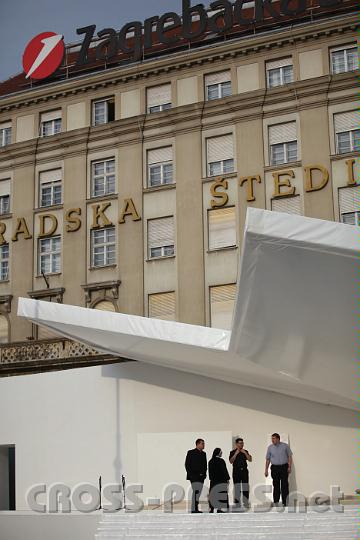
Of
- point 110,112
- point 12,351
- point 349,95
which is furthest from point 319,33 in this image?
point 12,351

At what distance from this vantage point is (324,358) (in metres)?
14.1

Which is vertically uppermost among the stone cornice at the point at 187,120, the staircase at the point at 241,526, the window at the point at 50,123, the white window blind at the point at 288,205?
the window at the point at 50,123

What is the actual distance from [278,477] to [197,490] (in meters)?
1.47

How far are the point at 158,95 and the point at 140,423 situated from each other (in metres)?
19.0

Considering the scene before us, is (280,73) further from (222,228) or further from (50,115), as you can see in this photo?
(50,115)

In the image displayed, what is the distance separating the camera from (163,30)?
3606 cm

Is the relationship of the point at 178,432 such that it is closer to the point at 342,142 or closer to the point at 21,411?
the point at 21,411

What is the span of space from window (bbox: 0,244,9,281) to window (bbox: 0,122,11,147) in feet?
16.1

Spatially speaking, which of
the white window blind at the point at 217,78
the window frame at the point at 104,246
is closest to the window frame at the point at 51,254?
the window frame at the point at 104,246

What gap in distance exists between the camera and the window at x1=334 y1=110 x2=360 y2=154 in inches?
1280

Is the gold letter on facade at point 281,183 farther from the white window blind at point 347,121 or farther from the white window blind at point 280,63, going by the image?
the white window blind at point 280,63

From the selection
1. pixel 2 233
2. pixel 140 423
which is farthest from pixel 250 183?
pixel 140 423

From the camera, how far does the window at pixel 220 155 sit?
113ft

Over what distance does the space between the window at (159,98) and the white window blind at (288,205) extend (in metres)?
6.52
